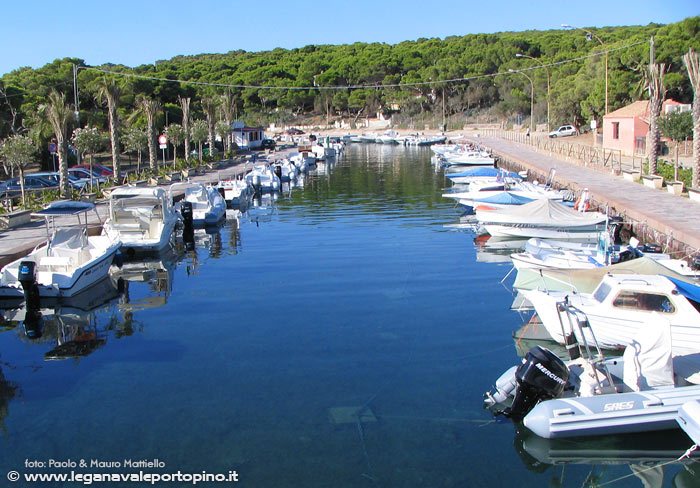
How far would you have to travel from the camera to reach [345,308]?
55.9ft

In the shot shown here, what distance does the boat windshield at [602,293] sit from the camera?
44.5 ft

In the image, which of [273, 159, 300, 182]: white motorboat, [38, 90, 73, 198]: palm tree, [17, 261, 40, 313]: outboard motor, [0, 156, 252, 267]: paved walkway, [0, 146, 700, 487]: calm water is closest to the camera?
[0, 146, 700, 487]: calm water

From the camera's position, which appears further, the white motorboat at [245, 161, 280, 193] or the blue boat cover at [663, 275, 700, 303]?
the white motorboat at [245, 161, 280, 193]

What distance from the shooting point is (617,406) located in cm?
1000

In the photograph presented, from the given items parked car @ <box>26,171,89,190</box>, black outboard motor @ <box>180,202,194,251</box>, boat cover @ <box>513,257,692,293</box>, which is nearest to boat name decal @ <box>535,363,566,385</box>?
boat cover @ <box>513,257,692,293</box>

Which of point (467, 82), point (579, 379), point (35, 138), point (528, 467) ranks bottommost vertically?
point (528, 467)

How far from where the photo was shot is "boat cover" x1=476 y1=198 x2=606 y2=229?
24.5 metres

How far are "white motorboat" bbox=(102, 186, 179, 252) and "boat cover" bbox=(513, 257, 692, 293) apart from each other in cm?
1308

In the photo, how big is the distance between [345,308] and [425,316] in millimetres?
2082

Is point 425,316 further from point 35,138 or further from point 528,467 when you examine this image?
point 35,138

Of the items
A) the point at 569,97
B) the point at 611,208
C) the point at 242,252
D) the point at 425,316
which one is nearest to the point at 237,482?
the point at 425,316

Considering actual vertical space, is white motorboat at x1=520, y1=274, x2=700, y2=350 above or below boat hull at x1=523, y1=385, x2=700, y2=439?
above

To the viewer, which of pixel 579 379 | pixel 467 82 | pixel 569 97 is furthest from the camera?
pixel 467 82

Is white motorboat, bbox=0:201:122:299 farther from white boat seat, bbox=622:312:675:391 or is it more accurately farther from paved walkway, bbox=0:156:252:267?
white boat seat, bbox=622:312:675:391
